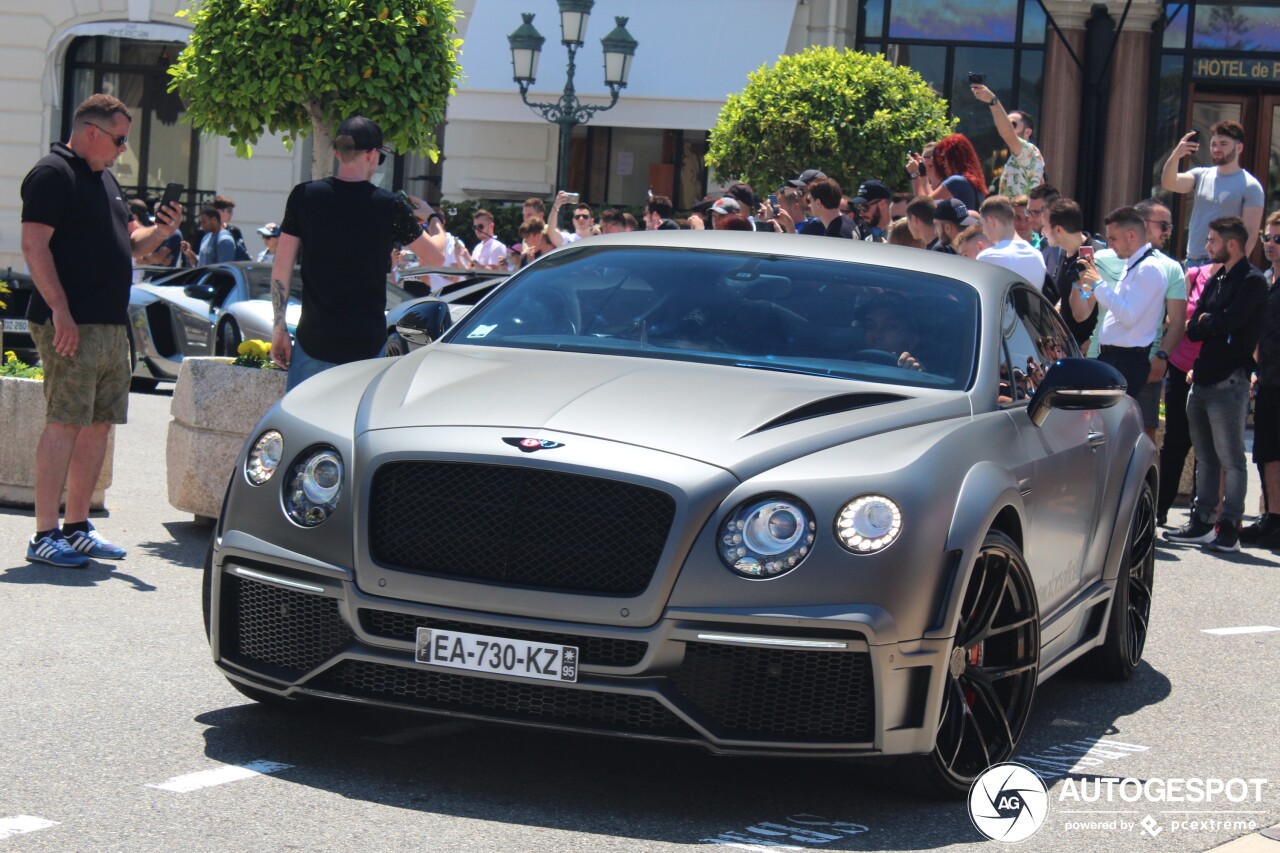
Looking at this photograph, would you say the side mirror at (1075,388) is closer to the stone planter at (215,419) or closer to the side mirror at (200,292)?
the stone planter at (215,419)

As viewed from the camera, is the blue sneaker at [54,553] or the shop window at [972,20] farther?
the shop window at [972,20]

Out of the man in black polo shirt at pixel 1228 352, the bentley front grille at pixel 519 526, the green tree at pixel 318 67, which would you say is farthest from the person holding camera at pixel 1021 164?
the bentley front grille at pixel 519 526

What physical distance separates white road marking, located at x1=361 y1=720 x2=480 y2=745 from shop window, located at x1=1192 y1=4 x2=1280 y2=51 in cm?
2275

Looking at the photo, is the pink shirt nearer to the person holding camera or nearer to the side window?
the person holding camera

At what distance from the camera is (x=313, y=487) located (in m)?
4.96

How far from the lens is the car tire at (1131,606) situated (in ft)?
22.4

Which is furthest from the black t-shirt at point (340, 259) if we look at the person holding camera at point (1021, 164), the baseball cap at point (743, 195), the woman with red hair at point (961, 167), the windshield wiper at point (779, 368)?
the person holding camera at point (1021, 164)

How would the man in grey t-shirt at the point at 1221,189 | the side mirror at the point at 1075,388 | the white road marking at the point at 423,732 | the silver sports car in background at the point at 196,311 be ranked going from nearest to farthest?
the white road marking at the point at 423,732, the side mirror at the point at 1075,388, the man in grey t-shirt at the point at 1221,189, the silver sports car in background at the point at 196,311

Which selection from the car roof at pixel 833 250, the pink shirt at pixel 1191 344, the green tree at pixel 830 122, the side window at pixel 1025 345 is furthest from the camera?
the green tree at pixel 830 122

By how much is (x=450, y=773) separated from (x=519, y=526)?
810 mm

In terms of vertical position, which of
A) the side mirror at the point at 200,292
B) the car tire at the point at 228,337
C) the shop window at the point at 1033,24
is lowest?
the car tire at the point at 228,337

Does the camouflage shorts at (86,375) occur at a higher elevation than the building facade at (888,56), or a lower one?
lower

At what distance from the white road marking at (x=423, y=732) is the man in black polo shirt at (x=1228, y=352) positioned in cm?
652

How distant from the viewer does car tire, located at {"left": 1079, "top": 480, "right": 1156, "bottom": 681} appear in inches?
269
